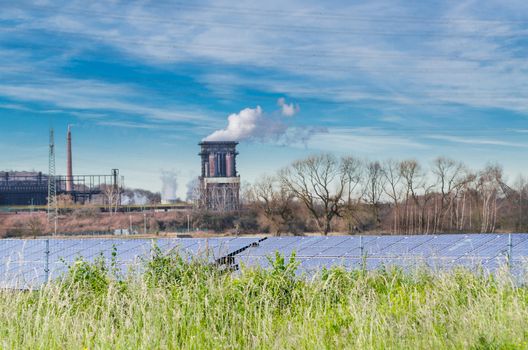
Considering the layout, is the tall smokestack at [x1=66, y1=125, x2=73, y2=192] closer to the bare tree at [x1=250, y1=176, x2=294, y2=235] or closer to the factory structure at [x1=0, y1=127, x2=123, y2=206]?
the factory structure at [x1=0, y1=127, x2=123, y2=206]

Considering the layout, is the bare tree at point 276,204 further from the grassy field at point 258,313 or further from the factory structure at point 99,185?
the grassy field at point 258,313

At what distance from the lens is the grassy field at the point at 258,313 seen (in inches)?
301

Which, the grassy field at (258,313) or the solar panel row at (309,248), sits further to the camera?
the solar panel row at (309,248)

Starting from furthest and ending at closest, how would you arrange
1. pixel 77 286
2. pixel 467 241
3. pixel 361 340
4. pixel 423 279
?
pixel 467 241, pixel 423 279, pixel 77 286, pixel 361 340

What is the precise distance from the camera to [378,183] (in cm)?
5044

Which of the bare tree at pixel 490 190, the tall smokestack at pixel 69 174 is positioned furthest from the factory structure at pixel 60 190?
the bare tree at pixel 490 190

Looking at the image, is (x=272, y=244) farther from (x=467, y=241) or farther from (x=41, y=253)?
(x=41, y=253)

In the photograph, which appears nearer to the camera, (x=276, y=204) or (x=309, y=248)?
(x=309, y=248)

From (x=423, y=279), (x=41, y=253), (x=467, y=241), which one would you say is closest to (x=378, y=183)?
(x=467, y=241)

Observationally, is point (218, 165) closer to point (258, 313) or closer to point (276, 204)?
point (276, 204)

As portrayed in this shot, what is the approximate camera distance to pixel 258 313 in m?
9.14

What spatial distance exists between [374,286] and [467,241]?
424 inches

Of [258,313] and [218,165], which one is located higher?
[218,165]

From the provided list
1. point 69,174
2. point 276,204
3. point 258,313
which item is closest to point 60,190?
point 69,174
